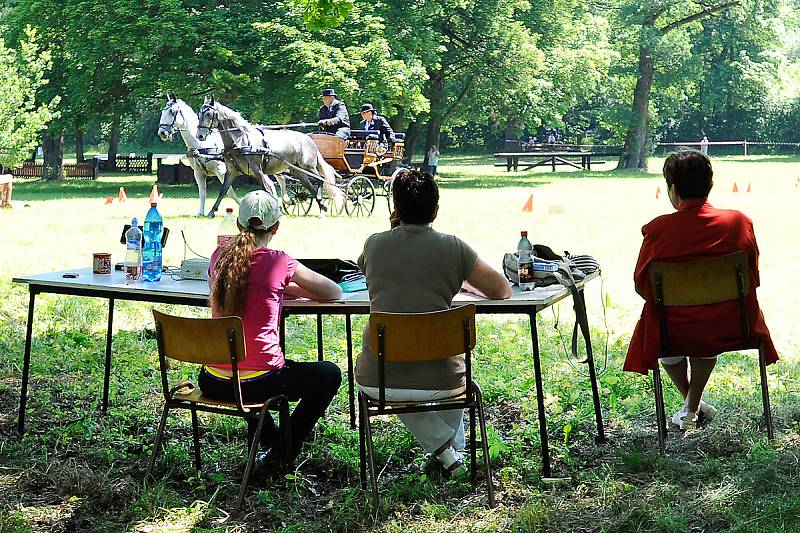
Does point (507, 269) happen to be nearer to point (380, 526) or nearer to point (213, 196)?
point (380, 526)

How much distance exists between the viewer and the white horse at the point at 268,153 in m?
17.6

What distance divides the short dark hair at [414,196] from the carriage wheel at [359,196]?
47.1 ft

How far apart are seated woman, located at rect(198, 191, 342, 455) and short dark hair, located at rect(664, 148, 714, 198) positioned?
1.72 meters

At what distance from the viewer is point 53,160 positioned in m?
35.8

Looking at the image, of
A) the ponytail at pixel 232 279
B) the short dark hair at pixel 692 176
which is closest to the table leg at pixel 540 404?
the short dark hair at pixel 692 176

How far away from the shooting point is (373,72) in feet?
92.2

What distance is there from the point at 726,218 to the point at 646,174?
33050 millimetres

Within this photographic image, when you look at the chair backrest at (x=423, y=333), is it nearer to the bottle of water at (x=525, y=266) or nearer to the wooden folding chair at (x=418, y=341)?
the wooden folding chair at (x=418, y=341)

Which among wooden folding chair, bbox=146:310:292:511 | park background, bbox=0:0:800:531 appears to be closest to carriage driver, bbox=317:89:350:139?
park background, bbox=0:0:800:531

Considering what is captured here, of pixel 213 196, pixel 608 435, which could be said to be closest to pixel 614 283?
pixel 608 435

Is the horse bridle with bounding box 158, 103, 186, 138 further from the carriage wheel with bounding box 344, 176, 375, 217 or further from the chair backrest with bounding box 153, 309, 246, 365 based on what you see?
the chair backrest with bounding box 153, 309, 246, 365

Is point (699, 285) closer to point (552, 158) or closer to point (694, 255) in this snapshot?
point (694, 255)

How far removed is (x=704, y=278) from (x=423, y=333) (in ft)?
4.71

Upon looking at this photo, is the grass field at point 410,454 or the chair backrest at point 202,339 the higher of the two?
the chair backrest at point 202,339
